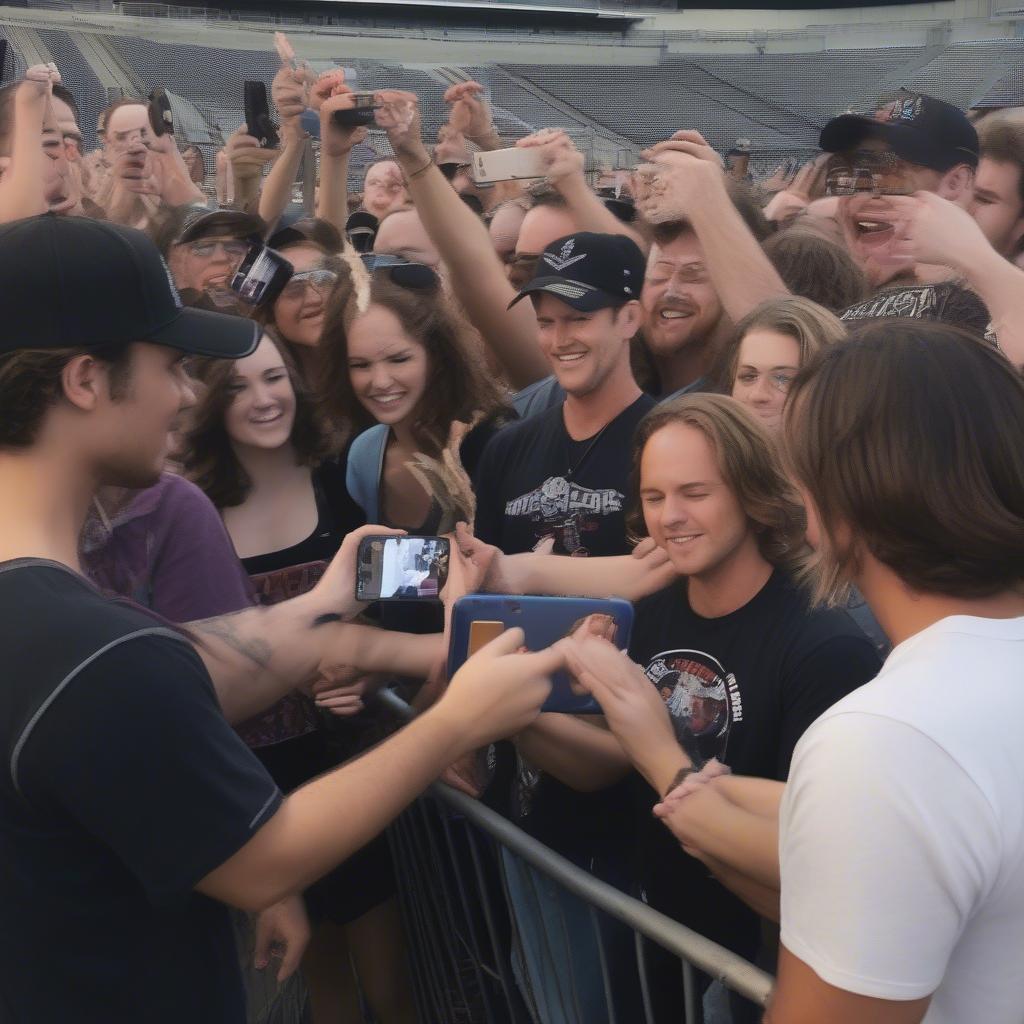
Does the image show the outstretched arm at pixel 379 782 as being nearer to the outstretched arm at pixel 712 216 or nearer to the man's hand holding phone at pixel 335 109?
the outstretched arm at pixel 712 216

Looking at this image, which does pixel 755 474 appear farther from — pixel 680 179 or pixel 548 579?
pixel 680 179

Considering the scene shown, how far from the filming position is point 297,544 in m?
3.05

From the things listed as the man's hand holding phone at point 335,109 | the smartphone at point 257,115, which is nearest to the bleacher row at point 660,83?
the smartphone at point 257,115

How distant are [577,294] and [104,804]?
196 centimetres

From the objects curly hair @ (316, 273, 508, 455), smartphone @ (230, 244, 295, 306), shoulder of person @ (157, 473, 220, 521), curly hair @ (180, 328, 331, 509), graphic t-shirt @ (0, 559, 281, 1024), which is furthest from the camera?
smartphone @ (230, 244, 295, 306)

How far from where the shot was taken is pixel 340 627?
2.37 meters

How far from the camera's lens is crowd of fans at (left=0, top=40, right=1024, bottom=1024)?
1.25 metres

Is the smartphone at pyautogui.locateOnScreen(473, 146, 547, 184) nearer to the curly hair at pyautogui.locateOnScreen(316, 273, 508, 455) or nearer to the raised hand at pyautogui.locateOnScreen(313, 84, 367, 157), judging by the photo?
the raised hand at pyautogui.locateOnScreen(313, 84, 367, 157)

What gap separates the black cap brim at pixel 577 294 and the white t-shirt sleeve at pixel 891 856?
1940mm

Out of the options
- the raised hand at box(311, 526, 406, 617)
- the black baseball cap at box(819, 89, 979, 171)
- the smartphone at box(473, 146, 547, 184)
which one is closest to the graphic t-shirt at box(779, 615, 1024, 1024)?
the raised hand at box(311, 526, 406, 617)

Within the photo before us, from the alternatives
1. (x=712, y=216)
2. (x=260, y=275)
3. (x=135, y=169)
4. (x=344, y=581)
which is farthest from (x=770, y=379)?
(x=135, y=169)

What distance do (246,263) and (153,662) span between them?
2647 mm

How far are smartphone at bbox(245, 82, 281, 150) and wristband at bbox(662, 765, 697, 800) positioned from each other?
186 inches

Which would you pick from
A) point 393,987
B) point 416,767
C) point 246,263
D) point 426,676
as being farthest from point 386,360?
point 416,767
